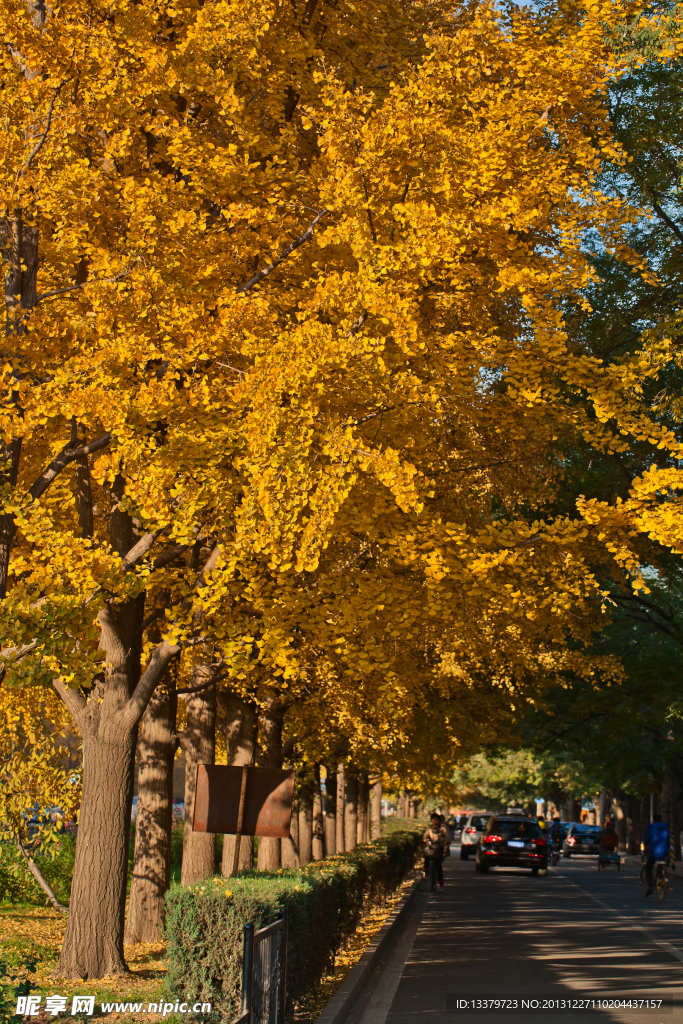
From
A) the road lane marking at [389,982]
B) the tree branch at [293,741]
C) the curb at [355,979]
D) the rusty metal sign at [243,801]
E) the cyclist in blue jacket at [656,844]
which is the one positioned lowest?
the road lane marking at [389,982]

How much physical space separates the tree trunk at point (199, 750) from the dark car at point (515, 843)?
17.5 m

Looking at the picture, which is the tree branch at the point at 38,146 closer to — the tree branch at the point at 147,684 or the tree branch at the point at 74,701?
the tree branch at the point at 147,684

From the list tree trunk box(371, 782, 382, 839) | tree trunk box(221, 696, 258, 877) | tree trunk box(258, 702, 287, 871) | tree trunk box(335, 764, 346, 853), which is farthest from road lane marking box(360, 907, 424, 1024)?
tree trunk box(371, 782, 382, 839)

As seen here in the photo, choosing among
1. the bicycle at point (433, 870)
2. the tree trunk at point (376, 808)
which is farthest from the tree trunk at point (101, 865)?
the tree trunk at point (376, 808)

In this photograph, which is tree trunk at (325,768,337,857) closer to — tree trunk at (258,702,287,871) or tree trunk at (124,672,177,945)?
tree trunk at (258,702,287,871)

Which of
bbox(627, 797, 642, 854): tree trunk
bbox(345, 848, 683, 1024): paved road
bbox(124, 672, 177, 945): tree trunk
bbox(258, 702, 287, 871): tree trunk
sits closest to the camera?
bbox(345, 848, 683, 1024): paved road

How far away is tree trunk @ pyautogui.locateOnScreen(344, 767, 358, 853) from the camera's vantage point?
1168 inches

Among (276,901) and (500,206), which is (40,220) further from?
(276,901)

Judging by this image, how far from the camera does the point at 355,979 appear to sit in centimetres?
940

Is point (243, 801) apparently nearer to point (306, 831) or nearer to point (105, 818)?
point (105, 818)

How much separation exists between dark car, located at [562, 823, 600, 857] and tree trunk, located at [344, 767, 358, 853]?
27.0 m

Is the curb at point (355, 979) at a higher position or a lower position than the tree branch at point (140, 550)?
lower

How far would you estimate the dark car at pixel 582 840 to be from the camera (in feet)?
180

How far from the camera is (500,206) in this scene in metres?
8.65
